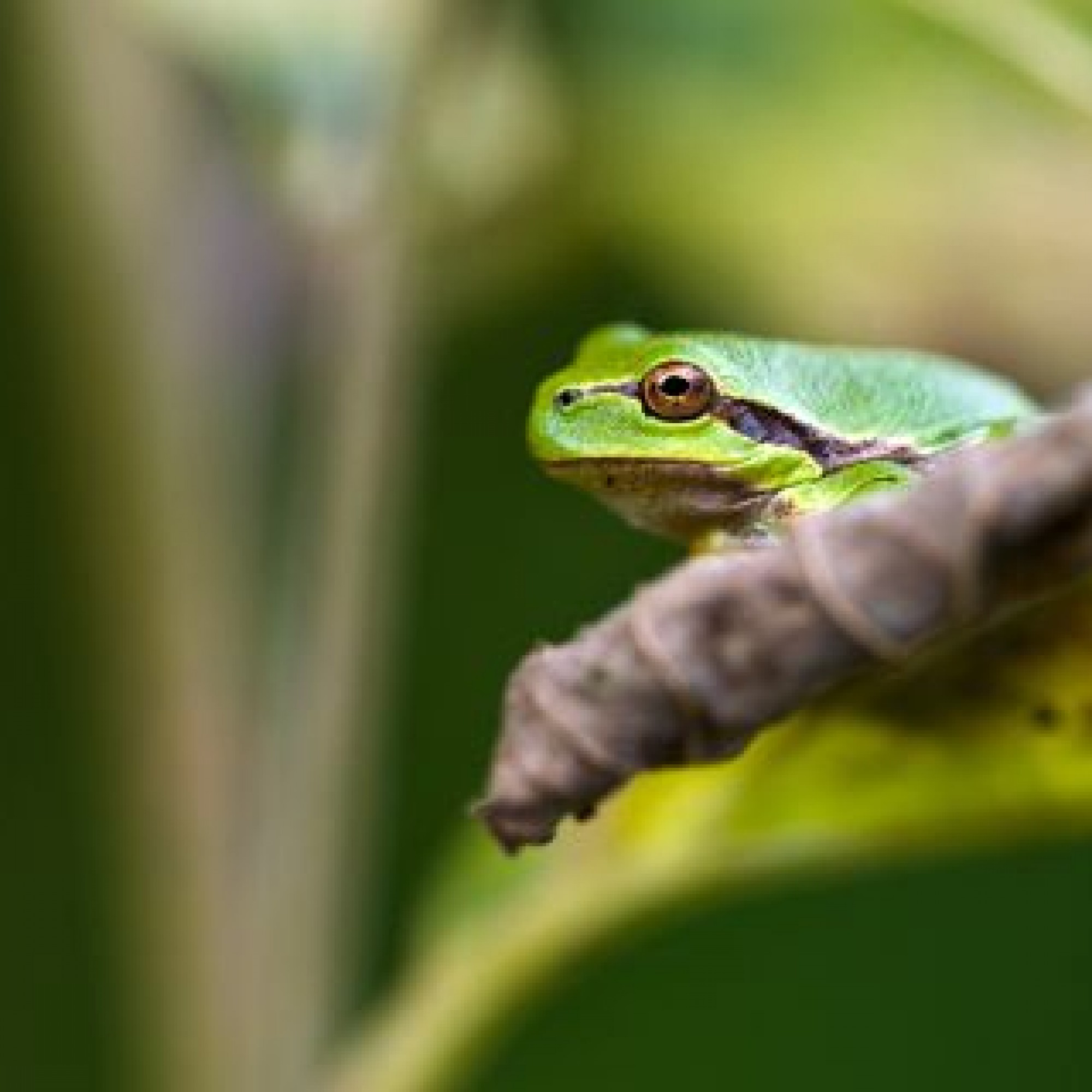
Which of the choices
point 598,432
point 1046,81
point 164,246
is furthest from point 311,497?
point 1046,81

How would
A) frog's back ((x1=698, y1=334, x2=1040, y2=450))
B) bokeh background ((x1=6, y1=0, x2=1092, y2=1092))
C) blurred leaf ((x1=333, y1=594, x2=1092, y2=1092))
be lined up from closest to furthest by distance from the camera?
blurred leaf ((x1=333, y1=594, x2=1092, y2=1092)) < frog's back ((x1=698, y1=334, x2=1040, y2=450)) < bokeh background ((x1=6, y1=0, x2=1092, y2=1092))

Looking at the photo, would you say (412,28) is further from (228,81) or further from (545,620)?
(545,620)

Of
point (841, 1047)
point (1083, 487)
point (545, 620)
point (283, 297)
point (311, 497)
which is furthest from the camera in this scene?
point (841, 1047)

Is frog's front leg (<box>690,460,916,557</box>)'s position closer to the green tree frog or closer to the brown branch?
the green tree frog

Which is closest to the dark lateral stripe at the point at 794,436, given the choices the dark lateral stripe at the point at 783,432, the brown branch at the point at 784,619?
the dark lateral stripe at the point at 783,432

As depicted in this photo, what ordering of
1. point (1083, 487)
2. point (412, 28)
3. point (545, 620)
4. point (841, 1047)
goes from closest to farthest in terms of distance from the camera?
point (1083, 487)
point (412, 28)
point (545, 620)
point (841, 1047)

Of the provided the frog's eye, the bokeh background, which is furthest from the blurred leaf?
the frog's eye

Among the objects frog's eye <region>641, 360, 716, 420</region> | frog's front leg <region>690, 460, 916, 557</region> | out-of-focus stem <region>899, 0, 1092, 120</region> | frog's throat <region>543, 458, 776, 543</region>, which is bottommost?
frog's front leg <region>690, 460, 916, 557</region>
